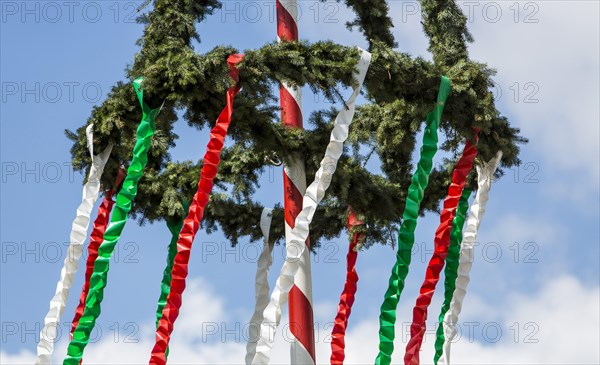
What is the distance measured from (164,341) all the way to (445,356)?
9.17 feet

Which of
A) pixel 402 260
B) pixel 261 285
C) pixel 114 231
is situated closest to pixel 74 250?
pixel 114 231

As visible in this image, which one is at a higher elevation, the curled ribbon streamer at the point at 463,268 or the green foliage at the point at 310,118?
the green foliage at the point at 310,118

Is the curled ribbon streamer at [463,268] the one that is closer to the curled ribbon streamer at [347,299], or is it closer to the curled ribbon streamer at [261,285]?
the curled ribbon streamer at [347,299]

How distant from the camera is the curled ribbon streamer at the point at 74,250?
11.7 meters

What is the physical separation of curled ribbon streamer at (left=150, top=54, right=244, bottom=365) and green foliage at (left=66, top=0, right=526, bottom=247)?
8.6 inches

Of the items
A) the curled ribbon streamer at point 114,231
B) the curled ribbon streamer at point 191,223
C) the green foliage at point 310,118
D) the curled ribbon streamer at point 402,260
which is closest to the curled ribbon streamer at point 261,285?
the green foliage at point 310,118

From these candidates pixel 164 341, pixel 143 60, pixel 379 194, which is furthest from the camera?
pixel 379 194

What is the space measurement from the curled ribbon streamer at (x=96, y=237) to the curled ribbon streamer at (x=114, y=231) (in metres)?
1.04

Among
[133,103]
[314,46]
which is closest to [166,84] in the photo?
[133,103]

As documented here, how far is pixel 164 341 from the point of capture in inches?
453

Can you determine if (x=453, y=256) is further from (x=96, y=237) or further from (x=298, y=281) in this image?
(x=96, y=237)

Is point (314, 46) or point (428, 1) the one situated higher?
point (428, 1)

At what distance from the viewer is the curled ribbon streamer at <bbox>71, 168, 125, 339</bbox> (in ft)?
41.9

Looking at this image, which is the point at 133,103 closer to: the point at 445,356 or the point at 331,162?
the point at 331,162
